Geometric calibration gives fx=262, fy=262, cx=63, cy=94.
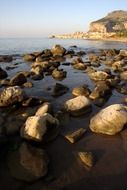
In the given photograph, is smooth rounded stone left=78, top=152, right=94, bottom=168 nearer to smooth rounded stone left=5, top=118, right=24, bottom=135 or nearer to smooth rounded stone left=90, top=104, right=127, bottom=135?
smooth rounded stone left=90, top=104, right=127, bottom=135

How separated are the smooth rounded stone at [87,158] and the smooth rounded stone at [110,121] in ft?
5.24

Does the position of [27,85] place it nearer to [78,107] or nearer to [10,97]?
[10,97]

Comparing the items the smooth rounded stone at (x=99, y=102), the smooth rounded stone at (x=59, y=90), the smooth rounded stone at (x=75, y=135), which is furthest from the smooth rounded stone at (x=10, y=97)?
the smooth rounded stone at (x=75, y=135)

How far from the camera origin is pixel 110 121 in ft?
28.4

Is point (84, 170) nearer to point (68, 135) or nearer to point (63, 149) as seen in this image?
point (63, 149)

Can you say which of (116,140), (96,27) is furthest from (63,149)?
(96,27)

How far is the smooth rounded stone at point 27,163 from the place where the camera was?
21.2ft

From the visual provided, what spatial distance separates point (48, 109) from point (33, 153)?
292cm

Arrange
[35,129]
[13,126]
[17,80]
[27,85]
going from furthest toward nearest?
[17,80]
[27,85]
[13,126]
[35,129]

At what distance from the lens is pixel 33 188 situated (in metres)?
6.14

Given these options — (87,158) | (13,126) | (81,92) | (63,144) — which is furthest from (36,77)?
(87,158)

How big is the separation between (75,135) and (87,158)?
1.38 m

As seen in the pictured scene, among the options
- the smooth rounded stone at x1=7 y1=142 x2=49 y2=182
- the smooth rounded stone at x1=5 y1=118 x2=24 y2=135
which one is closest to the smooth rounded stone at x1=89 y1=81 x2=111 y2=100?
the smooth rounded stone at x1=5 y1=118 x2=24 y2=135

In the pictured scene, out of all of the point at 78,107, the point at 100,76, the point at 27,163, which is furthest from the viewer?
the point at 100,76
